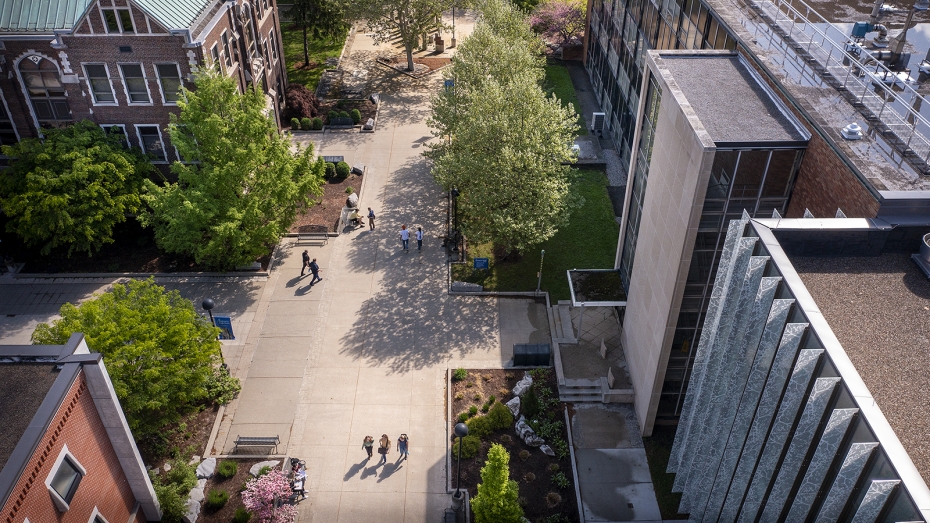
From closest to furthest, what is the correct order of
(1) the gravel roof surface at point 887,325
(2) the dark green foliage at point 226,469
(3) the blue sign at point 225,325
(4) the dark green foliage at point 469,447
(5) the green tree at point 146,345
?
1. (1) the gravel roof surface at point 887,325
2. (5) the green tree at point 146,345
3. (2) the dark green foliage at point 226,469
4. (4) the dark green foliage at point 469,447
5. (3) the blue sign at point 225,325

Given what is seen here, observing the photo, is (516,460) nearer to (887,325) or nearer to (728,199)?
(728,199)

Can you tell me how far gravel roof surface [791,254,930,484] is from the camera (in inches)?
634

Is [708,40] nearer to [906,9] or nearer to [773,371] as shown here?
[906,9]

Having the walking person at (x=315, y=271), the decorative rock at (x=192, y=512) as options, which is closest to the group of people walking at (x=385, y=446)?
the decorative rock at (x=192, y=512)

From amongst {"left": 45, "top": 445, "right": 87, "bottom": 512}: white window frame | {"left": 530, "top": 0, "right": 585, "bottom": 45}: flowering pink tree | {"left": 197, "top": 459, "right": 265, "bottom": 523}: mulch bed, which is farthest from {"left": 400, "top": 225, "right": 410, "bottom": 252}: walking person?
{"left": 530, "top": 0, "right": 585, "bottom": 45}: flowering pink tree

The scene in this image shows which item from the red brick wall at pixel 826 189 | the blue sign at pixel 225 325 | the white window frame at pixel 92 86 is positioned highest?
the white window frame at pixel 92 86

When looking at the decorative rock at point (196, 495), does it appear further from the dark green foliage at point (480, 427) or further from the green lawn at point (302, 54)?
the green lawn at point (302, 54)

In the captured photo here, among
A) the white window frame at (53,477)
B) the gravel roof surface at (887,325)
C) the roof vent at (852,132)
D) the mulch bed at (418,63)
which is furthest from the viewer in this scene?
the mulch bed at (418,63)

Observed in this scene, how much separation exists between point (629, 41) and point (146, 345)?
38534mm

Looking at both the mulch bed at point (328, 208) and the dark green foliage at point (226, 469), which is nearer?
the dark green foliage at point (226, 469)

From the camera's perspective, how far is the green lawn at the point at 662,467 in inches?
1135

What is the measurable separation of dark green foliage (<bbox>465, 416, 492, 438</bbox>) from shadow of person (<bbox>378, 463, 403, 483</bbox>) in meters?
3.47

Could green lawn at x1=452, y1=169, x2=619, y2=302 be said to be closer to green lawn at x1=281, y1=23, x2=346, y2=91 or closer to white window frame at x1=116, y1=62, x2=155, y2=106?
white window frame at x1=116, y1=62, x2=155, y2=106

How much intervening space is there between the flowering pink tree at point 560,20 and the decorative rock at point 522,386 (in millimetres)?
43998
